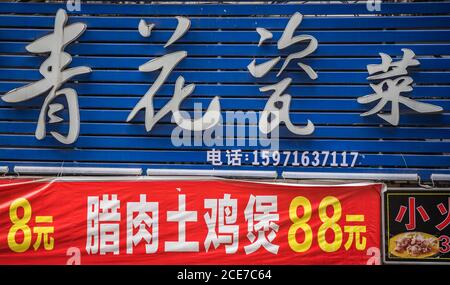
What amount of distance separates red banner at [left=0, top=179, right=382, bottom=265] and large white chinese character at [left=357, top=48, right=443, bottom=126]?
36.8 inches

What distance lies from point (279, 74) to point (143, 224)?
8.23 ft

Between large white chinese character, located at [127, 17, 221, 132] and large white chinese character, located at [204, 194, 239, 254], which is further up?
large white chinese character, located at [127, 17, 221, 132]

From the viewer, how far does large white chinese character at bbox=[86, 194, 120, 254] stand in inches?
291

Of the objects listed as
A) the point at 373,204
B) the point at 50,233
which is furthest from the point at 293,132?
the point at 50,233

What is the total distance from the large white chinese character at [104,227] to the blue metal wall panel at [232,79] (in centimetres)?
52

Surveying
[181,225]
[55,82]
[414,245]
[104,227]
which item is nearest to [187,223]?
[181,225]

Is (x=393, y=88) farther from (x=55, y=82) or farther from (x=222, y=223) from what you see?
(x=55, y=82)

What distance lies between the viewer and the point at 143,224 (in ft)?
24.3

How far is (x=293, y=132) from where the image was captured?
7398 mm

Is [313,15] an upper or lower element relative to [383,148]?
upper

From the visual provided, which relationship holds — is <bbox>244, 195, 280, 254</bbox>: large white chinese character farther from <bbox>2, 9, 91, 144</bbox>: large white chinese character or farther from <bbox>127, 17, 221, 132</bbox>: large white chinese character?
<bbox>2, 9, 91, 144</bbox>: large white chinese character

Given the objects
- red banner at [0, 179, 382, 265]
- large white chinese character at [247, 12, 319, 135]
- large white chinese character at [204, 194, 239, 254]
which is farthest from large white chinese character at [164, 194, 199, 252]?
large white chinese character at [247, 12, 319, 135]

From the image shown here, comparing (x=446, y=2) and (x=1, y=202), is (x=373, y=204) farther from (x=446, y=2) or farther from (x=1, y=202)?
(x=1, y=202)

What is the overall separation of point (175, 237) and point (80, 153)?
158cm
